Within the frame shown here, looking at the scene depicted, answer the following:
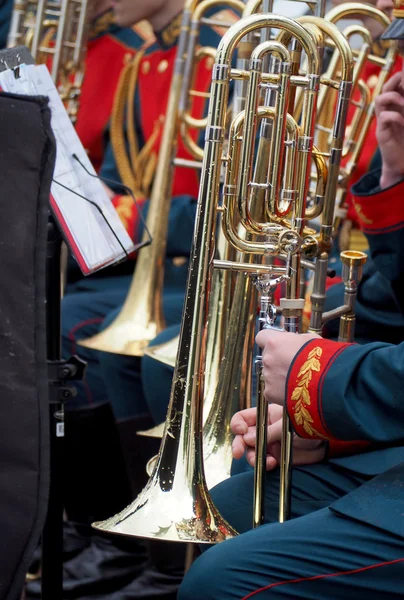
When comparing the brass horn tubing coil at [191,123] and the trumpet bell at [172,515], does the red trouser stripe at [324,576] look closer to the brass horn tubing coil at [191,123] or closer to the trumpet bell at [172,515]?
the trumpet bell at [172,515]

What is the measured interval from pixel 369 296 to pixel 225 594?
76 cm

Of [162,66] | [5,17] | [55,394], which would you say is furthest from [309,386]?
[5,17]

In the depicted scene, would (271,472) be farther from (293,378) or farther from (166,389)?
(166,389)

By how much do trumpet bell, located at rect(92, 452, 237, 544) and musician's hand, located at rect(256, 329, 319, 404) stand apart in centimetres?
18

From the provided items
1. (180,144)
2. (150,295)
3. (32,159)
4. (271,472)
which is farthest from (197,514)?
(180,144)

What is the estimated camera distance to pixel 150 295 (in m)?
2.22

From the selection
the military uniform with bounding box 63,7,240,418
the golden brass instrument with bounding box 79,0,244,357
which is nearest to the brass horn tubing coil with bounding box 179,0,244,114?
the golden brass instrument with bounding box 79,0,244,357

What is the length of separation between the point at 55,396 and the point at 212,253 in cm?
39

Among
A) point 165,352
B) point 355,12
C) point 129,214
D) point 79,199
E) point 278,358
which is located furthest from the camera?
point 129,214

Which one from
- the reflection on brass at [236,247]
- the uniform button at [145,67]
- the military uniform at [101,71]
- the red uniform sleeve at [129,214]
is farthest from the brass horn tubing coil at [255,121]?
the military uniform at [101,71]

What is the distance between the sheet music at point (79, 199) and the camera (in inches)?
54.4

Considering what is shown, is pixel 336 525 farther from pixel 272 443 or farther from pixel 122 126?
pixel 122 126

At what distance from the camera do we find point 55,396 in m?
1.50

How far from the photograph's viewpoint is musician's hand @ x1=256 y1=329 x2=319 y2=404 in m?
1.16
